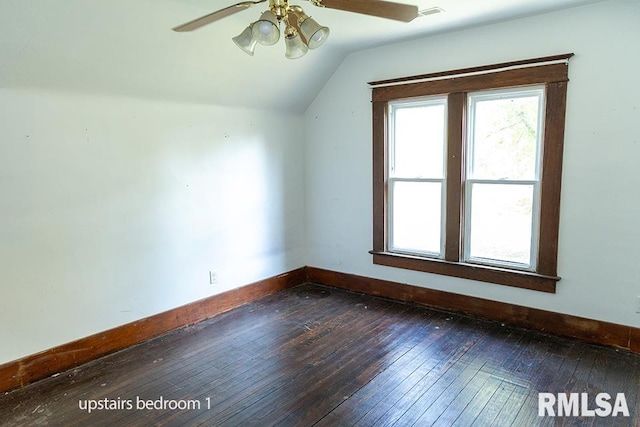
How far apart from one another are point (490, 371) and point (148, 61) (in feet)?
10.7

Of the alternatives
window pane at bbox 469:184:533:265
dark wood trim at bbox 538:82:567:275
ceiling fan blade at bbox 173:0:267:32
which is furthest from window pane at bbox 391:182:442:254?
ceiling fan blade at bbox 173:0:267:32

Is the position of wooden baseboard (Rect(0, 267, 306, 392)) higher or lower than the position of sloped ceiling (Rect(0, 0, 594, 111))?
lower

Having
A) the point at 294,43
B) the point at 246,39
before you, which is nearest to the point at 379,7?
the point at 294,43

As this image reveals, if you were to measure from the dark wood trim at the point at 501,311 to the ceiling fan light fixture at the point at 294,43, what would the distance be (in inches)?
107

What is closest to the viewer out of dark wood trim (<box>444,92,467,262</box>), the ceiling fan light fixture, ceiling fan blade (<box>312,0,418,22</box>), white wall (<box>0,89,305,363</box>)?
ceiling fan blade (<box>312,0,418,22</box>)

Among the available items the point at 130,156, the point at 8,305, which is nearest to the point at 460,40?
the point at 130,156

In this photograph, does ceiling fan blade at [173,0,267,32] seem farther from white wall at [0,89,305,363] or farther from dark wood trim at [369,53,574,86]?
dark wood trim at [369,53,574,86]

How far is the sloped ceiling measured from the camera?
8.02ft

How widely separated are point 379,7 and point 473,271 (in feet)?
8.61

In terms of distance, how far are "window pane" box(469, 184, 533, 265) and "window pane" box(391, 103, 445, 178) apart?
0.48 m

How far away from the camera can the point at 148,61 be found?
302 centimetres

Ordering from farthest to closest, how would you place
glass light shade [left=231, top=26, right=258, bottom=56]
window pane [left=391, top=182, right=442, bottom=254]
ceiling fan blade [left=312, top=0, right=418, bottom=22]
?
window pane [left=391, top=182, right=442, bottom=254] < glass light shade [left=231, top=26, right=258, bottom=56] < ceiling fan blade [left=312, top=0, right=418, bottom=22]

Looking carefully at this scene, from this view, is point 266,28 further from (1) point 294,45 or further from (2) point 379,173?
(2) point 379,173

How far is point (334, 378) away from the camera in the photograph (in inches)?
110
